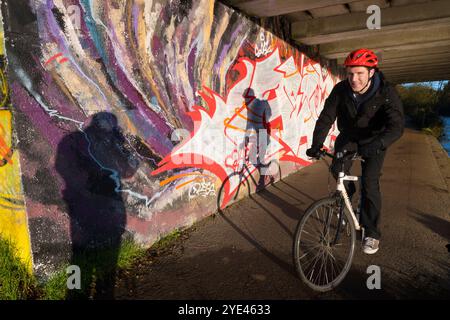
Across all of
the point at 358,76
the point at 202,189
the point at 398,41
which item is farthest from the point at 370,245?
the point at 398,41

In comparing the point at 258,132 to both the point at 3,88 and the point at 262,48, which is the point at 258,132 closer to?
the point at 262,48

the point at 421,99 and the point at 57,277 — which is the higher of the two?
the point at 421,99

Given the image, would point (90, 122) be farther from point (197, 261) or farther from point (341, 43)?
point (341, 43)

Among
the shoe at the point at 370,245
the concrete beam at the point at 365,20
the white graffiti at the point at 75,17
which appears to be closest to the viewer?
the white graffiti at the point at 75,17

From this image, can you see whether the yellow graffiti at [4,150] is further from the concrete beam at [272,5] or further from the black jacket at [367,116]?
the concrete beam at [272,5]

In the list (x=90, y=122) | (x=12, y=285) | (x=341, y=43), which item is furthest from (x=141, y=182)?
(x=341, y=43)

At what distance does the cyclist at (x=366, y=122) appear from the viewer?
2.67 m

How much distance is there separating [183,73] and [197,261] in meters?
2.22

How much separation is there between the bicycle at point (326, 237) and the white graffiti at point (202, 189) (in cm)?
164

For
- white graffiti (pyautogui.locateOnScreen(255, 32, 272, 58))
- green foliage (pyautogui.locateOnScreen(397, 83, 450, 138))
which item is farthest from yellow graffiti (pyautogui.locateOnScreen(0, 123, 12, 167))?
green foliage (pyautogui.locateOnScreen(397, 83, 450, 138))

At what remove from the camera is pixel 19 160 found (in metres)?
2.29

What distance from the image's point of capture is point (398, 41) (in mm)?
7133

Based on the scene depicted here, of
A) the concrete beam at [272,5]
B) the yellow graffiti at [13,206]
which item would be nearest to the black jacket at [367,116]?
the concrete beam at [272,5]

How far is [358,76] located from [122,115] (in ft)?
7.62
